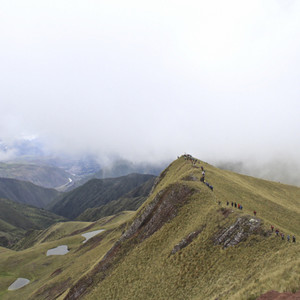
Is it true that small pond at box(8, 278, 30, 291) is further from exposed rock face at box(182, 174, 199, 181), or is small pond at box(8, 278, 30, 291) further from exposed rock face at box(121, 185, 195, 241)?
exposed rock face at box(182, 174, 199, 181)

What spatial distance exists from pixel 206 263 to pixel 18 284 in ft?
381

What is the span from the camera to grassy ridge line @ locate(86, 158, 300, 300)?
80.1ft

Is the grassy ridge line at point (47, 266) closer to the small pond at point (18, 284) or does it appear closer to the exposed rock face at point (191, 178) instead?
the small pond at point (18, 284)

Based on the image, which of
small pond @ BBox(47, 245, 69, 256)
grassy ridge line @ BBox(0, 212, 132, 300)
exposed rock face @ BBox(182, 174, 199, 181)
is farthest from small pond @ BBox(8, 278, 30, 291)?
exposed rock face @ BBox(182, 174, 199, 181)

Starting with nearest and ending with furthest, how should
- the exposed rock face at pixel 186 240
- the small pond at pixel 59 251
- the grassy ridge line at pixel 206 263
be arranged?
1. the grassy ridge line at pixel 206 263
2. the exposed rock face at pixel 186 240
3. the small pond at pixel 59 251

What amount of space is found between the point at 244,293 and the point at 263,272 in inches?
183

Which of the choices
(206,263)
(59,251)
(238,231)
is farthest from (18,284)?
(238,231)

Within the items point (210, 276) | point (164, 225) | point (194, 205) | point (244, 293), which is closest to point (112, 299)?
point (164, 225)

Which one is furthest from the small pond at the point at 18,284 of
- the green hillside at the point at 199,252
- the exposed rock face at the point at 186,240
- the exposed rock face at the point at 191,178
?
the exposed rock face at the point at 186,240

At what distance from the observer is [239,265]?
2933 cm

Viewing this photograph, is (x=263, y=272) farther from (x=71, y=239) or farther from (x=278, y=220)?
(x=71, y=239)

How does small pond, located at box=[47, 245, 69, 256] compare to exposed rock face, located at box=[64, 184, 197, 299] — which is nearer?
exposed rock face, located at box=[64, 184, 197, 299]

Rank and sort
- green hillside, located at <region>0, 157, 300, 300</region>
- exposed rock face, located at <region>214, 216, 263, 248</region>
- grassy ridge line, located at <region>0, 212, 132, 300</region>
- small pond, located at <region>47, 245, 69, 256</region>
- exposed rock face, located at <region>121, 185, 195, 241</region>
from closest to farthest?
green hillside, located at <region>0, 157, 300, 300</region> → exposed rock face, located at <region>214, 216, 263, 248</region> → exposed rock face, located at <region>121, 185, 195, 241</region> → grassy ridge line, located at <region>0, 212, 132, 300</region> → small pond, located at <region>47, 245, 69, 256</region>

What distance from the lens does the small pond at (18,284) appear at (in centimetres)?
10561
